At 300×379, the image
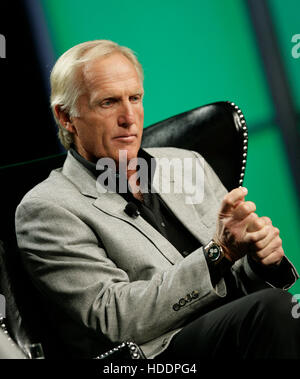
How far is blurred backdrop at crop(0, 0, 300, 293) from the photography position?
2.56m

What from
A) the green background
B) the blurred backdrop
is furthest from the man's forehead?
the green background

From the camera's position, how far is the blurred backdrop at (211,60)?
2557 mm

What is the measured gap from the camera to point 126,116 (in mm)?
1670

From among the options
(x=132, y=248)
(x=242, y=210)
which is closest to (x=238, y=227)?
(x=242, y=210)

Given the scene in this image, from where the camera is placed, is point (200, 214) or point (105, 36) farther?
point (105, 36)

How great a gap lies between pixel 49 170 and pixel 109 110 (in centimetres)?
30

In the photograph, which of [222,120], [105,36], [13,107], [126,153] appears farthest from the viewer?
[105,36]

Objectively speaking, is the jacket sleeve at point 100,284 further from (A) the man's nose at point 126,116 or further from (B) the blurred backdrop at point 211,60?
(B) the blurred backdrop at point 211,60

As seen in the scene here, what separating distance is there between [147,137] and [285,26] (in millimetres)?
980

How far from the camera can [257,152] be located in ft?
8.77

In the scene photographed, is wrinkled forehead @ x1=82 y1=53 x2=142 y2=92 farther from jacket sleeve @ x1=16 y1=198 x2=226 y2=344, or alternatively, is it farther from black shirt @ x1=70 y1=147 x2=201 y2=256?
jacket sleeve @ x1=16 y1=198 x2=226 y2=344

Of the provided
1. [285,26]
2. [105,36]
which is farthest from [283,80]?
[105,36]

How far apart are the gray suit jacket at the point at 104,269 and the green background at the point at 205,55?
3.62ft

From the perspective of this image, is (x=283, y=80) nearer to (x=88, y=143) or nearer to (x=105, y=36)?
(x=105, y=36)
